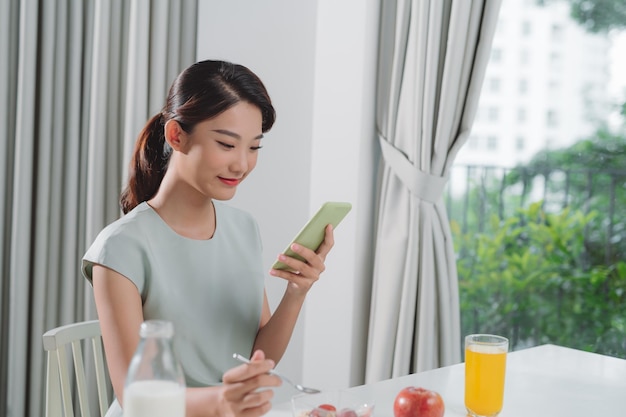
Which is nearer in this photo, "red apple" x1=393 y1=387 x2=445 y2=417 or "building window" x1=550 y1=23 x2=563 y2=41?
"red apple" x1=393 y1=387 x2=445 y2=417

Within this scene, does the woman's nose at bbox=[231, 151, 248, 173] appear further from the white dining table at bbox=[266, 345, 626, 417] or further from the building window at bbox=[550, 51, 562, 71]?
the building window at bbox=[550, 51, 562, 71]

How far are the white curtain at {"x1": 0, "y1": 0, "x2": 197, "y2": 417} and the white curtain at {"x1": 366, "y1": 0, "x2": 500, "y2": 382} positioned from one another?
83cm

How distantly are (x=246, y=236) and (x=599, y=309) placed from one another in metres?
1.62

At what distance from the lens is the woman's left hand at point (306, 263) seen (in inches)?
54.2

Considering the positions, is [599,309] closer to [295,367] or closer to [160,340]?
[295,367]

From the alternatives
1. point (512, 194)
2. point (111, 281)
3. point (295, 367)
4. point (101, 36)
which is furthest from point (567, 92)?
point (111, 281)

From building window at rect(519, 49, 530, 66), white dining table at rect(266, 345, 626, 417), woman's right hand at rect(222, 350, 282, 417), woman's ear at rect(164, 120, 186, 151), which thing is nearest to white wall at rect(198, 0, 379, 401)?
building window at rect(519, 49, 530, 66)

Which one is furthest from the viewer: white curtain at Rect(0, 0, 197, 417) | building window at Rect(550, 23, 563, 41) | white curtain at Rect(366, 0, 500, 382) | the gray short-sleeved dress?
building window at Rect(550, 23, 563, 41)

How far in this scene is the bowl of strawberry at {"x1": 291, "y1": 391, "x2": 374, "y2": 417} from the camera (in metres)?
1.08

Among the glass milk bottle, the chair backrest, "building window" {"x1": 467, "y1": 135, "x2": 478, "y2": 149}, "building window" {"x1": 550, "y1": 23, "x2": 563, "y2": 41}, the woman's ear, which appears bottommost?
the chair backrest

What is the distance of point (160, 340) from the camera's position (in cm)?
80

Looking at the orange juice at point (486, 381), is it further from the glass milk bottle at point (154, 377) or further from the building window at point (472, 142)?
the building window at point (472, 142)

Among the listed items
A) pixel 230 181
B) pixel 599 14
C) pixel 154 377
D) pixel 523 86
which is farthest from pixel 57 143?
pixel 599 14

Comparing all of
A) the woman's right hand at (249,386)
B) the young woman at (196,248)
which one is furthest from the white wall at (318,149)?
the woman's right hand at (249,386)
